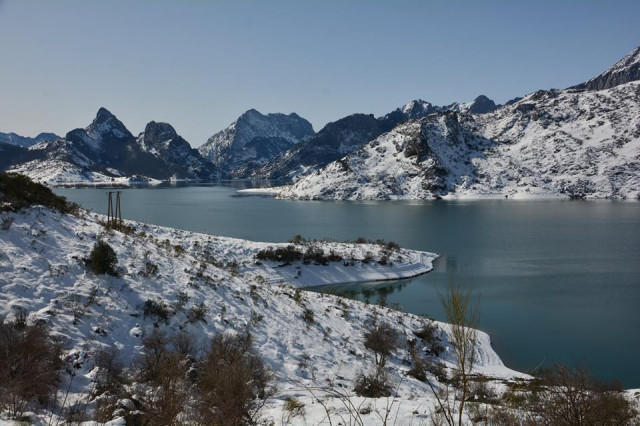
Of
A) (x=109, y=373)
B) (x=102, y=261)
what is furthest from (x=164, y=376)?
(x=102, y=261)

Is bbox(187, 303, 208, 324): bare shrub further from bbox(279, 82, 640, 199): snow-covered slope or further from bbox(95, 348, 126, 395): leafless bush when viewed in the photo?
bbox(279, 82, 640, 199): snow-covered slope

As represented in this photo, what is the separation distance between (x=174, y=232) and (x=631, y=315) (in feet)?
131

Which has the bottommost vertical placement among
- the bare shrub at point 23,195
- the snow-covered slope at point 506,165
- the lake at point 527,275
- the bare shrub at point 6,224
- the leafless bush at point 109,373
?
the lake at point 527,275

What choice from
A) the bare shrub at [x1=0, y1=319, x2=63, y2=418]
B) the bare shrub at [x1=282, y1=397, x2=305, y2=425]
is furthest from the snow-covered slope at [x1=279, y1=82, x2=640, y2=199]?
the bare shrub at [x1=282, y1=397, x2=305, y2=425]

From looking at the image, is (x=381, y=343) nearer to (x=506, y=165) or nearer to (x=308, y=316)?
(x=308, y=316)

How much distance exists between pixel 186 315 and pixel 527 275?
3645 cm

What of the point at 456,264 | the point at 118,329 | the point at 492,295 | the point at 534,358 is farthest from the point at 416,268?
the point at 118,329

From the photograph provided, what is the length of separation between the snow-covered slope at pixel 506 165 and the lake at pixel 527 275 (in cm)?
7058

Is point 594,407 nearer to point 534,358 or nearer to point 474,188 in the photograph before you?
point 534,358

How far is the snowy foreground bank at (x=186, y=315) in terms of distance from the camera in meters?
10.7

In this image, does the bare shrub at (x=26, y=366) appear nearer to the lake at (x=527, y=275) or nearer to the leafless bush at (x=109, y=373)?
the leafless bush at (x=109, y=373)

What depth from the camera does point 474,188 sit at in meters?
158

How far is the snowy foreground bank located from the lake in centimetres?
439

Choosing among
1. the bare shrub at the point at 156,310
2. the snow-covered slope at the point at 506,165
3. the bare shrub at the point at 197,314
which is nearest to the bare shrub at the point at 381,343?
the bare shrub at the point at 197,314
